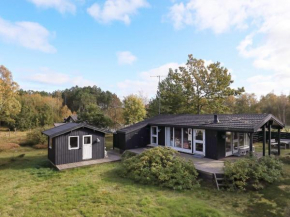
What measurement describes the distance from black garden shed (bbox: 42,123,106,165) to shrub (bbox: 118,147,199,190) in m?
3.31

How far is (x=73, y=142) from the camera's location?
11.2 meters

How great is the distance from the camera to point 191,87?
20469mm

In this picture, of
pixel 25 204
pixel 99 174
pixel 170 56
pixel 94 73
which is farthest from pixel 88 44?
pixel 25 204

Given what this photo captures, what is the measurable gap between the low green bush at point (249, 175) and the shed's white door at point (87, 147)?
800 centimetres

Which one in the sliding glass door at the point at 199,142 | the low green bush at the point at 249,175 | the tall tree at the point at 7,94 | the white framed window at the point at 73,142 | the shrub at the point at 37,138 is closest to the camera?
the low green bush at the point at 249,175

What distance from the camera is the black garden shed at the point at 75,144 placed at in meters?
10.7

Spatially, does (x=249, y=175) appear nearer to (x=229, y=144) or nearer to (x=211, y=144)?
(x=211, y=144)

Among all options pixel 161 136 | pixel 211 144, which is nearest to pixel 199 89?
pixel 161 136

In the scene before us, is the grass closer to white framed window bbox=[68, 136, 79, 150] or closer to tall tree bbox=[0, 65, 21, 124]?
white framed window bbox=[68, 136, 79, 150]

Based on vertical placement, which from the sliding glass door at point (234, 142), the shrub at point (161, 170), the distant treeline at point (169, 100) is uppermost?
the distant treeline at point (169, 100)

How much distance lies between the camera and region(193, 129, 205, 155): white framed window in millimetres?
11383

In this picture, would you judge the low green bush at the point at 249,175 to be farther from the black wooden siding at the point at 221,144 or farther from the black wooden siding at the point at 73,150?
the black wooden siding at the point at 73,150

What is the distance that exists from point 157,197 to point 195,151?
19.7ft

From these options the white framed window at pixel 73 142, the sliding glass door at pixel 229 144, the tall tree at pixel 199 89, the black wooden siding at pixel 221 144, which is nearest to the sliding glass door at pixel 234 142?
the sliding glass door at pixel 229 144
